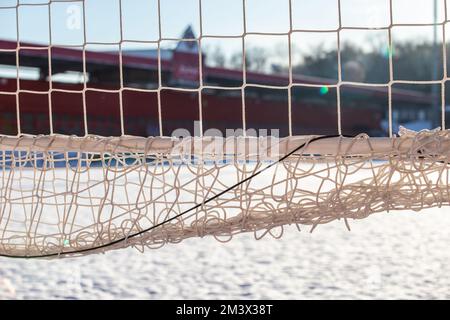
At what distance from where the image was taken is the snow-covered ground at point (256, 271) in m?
1.89

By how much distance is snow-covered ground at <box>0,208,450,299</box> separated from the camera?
6.22 ft

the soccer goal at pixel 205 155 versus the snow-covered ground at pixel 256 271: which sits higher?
the soccer goal at pixel 205 155

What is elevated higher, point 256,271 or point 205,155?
point 205,155

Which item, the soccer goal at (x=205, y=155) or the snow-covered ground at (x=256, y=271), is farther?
the snow-covered ground at (x=256, y=271)

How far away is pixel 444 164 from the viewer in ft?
3.13

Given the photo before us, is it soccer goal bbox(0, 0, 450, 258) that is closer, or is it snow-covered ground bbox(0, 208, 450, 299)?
soccer goal bbox(0, 0, 450, 258)

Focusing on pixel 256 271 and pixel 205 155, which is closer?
pixel 205 155

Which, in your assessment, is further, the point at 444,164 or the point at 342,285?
the point at 342,285

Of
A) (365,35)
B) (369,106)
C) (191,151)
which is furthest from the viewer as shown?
(365,35)

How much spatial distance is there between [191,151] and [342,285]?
1.06 metres

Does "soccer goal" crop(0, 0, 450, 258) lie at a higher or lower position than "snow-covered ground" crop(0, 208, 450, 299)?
higher

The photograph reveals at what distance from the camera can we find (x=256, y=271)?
7.13ft
